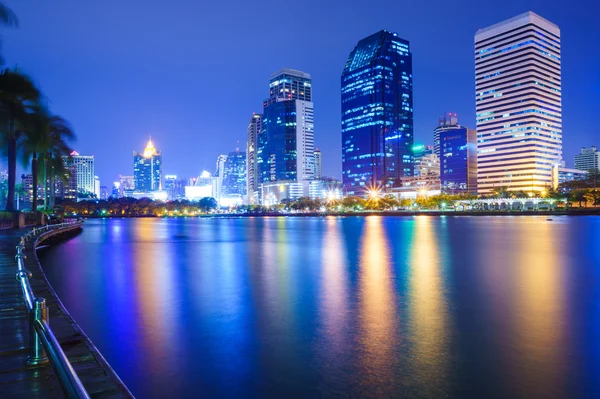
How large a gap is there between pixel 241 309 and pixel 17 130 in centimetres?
4268

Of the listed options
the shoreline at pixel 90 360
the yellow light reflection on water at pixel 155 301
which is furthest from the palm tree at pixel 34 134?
the shoreline at pixel 90 360

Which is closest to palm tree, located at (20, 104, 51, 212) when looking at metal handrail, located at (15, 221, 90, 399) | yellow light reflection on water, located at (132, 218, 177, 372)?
yellow light reflection on water, located at (132, 218, 177, 372)

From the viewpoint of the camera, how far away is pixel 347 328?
41.7 feet

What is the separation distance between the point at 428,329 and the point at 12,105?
41.0 metres

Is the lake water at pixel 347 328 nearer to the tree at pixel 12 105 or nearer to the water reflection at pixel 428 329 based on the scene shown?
the water reflection at pixel 428 329

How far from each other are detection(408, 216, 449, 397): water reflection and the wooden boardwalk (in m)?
5.84

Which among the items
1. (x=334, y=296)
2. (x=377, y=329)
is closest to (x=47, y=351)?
(x=377, y=329)

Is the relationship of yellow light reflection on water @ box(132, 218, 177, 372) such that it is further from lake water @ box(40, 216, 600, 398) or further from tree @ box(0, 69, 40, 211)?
tree @ box(0, 69, 40, 211)

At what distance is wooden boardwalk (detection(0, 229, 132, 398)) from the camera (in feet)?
18.7

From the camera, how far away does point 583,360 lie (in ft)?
32.2

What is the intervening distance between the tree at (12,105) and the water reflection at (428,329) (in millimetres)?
35026

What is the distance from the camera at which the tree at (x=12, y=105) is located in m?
35.5

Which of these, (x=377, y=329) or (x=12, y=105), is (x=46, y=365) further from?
A: (x=12, y=105)

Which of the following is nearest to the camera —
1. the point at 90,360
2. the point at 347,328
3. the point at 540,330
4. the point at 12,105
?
the point at 90,360
